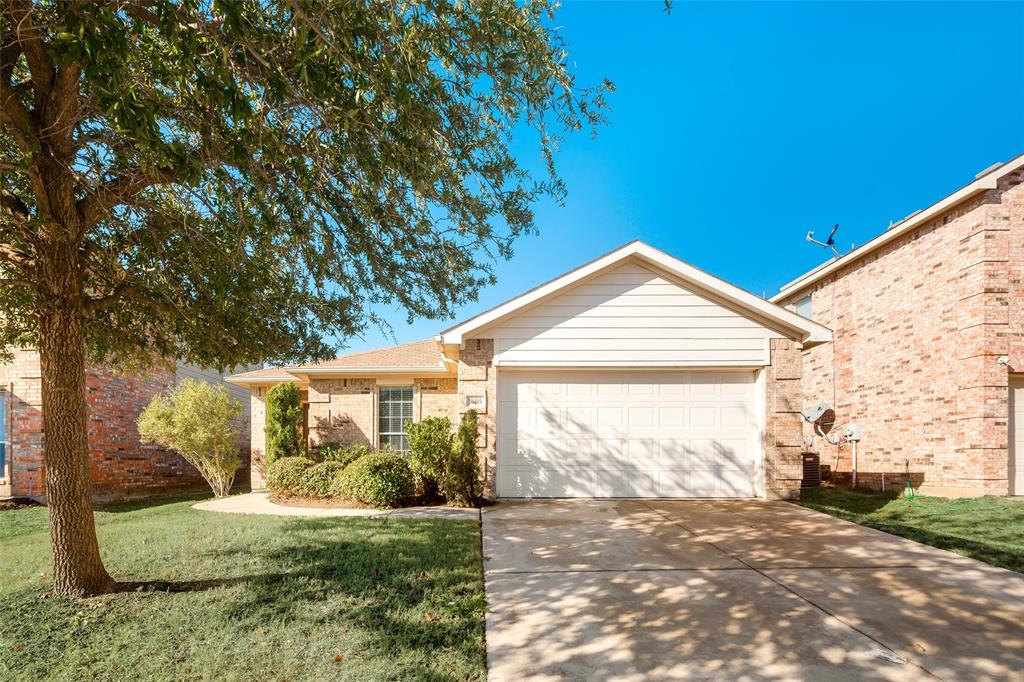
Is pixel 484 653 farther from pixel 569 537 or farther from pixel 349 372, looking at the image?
pixel 349 372

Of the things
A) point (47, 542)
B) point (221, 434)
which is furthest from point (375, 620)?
point (221, 434)

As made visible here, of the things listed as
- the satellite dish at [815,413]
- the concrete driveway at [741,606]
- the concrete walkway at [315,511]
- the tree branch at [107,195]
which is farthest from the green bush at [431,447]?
the satellite dish at [815,413]

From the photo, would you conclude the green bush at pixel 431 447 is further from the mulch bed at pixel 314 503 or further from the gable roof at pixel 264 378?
the gable roof at pixel 264 378

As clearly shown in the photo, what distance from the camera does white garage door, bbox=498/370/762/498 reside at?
9539mm

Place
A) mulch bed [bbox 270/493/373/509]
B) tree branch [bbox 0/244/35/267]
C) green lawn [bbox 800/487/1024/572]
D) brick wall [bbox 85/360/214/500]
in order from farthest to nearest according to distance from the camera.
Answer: brick wall [bbox 85/360/214/500] → mulch bed [bbox 270/493/373/509] → green lawn [bbox 800/487/1024/572] → tree branch [bbox 0/244/35/267]

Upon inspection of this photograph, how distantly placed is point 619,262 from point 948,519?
6474 millimetres

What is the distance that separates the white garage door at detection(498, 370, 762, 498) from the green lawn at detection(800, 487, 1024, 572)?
1.65 meters

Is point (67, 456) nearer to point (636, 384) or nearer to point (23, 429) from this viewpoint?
point (636, 384)

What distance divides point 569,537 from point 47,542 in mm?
7246

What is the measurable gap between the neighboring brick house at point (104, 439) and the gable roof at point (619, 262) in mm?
6310

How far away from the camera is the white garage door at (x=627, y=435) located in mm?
9539

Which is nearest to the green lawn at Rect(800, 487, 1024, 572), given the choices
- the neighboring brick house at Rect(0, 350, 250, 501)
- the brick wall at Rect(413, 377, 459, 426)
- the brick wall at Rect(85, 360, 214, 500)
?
the brick wall at Rect(413, 377, 459, 426)

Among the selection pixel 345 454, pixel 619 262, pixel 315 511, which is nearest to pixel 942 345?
pixel 619 262

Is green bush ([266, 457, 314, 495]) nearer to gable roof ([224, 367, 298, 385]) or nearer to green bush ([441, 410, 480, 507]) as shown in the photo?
gable roof ([224, 367, 298, 385])
